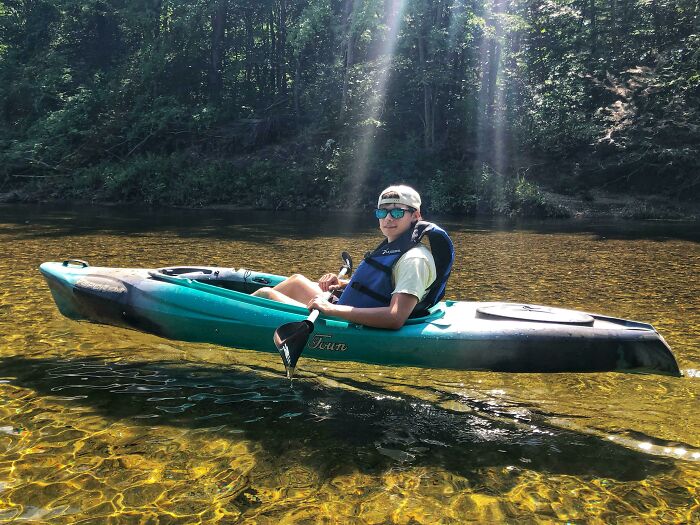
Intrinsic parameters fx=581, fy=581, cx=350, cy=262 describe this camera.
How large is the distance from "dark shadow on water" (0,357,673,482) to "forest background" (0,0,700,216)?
18575 mm

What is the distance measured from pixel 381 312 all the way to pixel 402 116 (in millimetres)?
24693

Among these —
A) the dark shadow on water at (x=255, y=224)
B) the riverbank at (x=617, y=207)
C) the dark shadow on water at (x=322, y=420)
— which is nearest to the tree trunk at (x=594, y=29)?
the riverbank at (x=617, y=207)

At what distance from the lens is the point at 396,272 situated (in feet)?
13.5

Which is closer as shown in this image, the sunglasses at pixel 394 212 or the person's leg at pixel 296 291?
the sunglasses at pixel 394 212

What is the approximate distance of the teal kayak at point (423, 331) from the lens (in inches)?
158

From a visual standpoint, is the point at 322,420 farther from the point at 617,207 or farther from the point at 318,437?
the point at 617,207

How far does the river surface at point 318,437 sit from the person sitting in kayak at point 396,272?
26.2 inches

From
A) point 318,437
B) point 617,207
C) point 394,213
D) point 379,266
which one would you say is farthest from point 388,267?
point 617,207

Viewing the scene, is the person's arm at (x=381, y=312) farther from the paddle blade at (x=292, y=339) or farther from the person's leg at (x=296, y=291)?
the person's leg at (x=296, y=291)

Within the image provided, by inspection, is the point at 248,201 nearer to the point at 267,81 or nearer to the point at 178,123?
the point at 178,123

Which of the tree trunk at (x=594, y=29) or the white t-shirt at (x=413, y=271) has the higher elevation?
the tree trunk at (x=594, y=29)

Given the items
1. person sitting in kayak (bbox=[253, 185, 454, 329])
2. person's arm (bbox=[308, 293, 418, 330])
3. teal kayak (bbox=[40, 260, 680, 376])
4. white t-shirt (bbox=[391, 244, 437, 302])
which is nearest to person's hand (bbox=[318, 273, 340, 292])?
teal kayak (bbox=[40, 260, 680, 376])

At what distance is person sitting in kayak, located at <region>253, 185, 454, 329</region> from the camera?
4008mm

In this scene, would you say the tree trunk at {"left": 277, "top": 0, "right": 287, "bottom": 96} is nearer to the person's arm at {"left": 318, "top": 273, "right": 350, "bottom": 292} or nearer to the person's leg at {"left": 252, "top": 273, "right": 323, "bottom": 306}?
the person's arm at {"left": 318, "top": 273, "right": 350, "bottom": 292}
